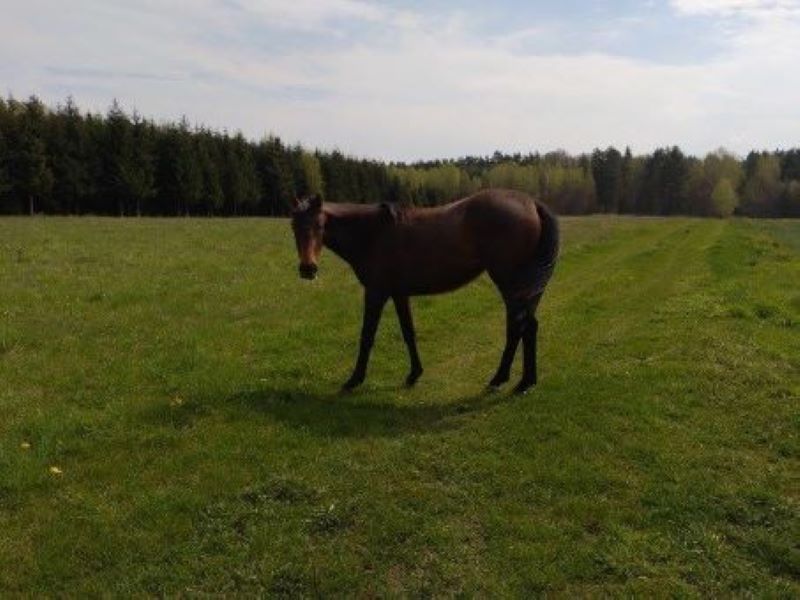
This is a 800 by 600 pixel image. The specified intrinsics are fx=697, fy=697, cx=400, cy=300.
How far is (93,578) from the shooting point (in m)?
5.30

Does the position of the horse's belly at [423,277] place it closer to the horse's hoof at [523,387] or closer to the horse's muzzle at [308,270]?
the horse's muzzle at [308,270]

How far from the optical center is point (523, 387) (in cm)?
982

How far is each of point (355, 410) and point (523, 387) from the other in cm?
246

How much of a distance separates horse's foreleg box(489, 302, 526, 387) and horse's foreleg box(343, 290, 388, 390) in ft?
5.87

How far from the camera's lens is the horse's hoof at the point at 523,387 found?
974 centimetres

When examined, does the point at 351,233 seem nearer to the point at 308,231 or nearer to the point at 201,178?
the point at 308,231

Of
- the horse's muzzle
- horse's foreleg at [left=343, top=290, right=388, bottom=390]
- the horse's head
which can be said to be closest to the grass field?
horse's foreleg at [left=343, top=290, right=388, bottom=390]

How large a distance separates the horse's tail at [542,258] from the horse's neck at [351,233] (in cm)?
227

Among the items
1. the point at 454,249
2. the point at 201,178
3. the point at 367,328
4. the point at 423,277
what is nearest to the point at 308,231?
the point at 367,328

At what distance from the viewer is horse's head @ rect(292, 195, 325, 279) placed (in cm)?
914

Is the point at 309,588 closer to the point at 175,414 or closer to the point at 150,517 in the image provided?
the point at 150,517

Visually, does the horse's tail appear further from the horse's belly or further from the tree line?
the tree line

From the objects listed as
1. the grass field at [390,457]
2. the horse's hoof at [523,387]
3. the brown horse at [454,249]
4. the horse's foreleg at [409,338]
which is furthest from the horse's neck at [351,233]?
the horse's hoof at [523,387]

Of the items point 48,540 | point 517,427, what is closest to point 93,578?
point 48,540
